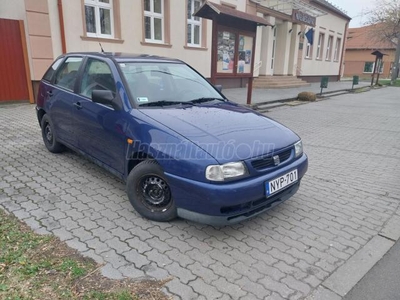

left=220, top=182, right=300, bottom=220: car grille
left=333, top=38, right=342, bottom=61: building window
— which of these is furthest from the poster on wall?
left=333, top=38, right=342, bottom=61: building window

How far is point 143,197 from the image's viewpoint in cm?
323

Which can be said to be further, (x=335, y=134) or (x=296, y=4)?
(x=296, y=4)

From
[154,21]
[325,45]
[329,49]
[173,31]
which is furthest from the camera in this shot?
[329,49]

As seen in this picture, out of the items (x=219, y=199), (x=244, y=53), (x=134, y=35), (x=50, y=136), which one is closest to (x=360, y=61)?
(x=244, y=53)

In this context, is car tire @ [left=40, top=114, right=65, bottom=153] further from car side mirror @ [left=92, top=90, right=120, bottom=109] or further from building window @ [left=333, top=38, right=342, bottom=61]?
building window @ [left=333, top=38, right=342, bottom=61]

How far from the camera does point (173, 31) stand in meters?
12.1

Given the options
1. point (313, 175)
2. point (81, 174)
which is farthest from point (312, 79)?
point (81, 174)

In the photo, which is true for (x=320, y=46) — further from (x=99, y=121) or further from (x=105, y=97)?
(x=105, y=97)

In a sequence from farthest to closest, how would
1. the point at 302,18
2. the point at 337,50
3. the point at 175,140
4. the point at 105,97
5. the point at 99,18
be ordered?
the point at 337,50 → the point at 302,18 → the point at 99,18 → the point at 105,97 → the point at 175,140

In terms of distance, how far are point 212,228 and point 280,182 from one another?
853 mm

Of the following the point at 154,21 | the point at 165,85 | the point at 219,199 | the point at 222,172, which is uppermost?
the point at 154,21

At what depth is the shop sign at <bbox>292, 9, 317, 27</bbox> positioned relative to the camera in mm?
18562

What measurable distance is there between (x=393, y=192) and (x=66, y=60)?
207 inches

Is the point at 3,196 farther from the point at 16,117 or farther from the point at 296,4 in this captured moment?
the point at 296,4
